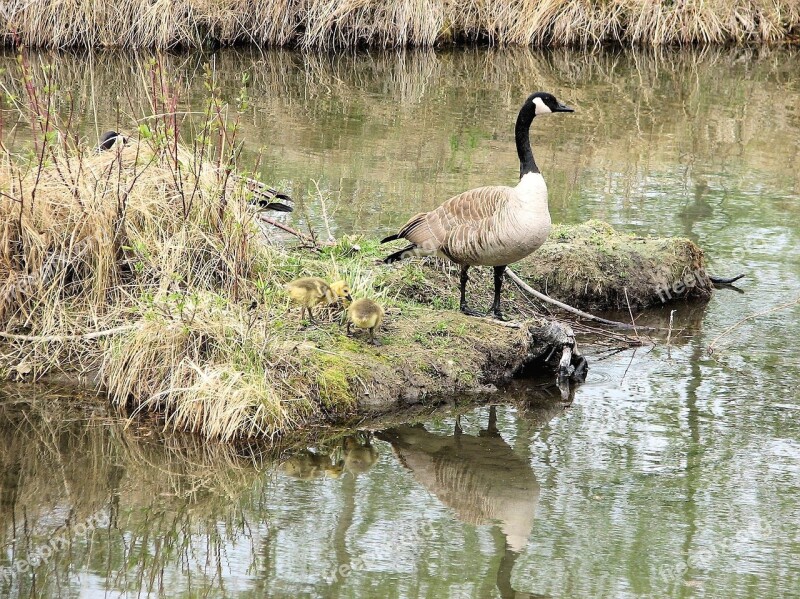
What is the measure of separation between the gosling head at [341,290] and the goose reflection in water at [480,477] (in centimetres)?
103

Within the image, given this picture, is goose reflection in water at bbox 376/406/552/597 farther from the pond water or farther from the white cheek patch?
the white cheek patch

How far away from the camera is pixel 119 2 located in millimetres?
19891

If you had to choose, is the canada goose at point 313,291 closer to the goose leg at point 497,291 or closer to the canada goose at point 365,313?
the canada goose at point 365,313

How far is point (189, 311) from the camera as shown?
6.99m

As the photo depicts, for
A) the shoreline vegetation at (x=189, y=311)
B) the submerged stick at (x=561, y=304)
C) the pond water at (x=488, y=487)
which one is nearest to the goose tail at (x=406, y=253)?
the shoreline vegetation at (x=189, y=311)

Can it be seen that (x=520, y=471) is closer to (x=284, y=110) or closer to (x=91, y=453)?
(x=91, y=453)

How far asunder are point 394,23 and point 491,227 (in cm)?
1475

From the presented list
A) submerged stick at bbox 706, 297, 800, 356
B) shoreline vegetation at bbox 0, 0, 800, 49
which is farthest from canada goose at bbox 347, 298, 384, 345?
shoreline vegetation at bbox 0, 0, 800, 49

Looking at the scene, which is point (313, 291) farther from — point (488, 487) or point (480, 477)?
point (488, 487)

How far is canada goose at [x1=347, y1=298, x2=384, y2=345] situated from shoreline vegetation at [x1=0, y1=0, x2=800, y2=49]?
1423cm

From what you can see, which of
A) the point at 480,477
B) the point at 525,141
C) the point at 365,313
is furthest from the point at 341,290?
the point at 525,141

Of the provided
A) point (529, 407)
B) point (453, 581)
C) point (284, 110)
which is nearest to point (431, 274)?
point (529, 407)

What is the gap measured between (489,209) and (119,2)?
46.3ft

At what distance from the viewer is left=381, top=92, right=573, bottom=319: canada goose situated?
7.73 meters
